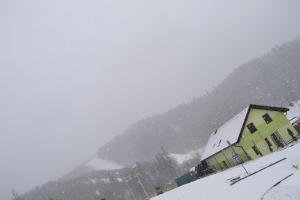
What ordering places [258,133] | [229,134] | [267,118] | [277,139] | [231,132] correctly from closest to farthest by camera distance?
[277,139] → [258,133] → [267,118] → [231,132] → [229,134]

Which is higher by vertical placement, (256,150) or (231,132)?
(231,132)

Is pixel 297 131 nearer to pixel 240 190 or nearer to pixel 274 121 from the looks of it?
pixel 274 121

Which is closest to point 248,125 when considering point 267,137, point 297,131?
point 267,137

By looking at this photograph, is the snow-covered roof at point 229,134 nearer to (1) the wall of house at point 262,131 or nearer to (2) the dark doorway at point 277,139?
(1) the wall of house at point 262,131

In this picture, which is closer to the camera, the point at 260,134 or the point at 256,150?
the point at 256,150

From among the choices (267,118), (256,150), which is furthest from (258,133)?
(267,118)

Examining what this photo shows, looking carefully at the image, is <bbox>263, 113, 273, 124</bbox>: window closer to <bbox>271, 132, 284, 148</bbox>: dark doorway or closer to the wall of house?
the wall of house

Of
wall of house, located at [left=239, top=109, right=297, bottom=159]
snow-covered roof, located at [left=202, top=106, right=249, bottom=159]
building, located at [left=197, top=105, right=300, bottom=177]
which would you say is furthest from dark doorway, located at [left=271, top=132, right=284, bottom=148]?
snow-covered roof, located at [left=202, top=106, right=249, bottom=159]

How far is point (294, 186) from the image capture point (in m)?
18.4

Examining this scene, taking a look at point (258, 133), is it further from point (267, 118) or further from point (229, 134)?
point (229, 134)

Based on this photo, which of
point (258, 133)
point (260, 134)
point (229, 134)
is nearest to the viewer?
point (260, 134)

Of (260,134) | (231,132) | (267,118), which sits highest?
(231,132)

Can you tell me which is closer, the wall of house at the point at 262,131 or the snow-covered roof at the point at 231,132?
the wall of house at the point at 262,131

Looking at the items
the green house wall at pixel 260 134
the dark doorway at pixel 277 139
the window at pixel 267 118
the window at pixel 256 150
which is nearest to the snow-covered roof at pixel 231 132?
the green house wall at pixel 260 134
